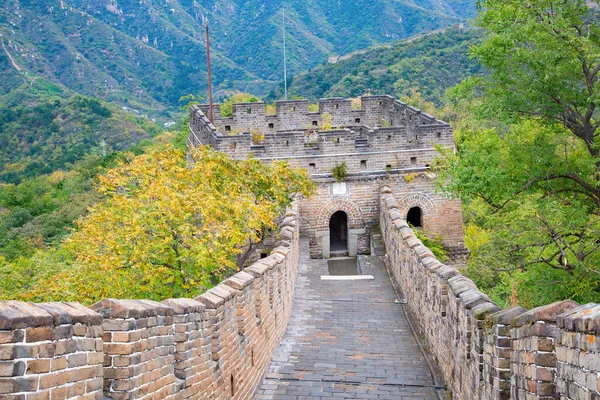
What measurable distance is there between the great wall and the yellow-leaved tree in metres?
1.07

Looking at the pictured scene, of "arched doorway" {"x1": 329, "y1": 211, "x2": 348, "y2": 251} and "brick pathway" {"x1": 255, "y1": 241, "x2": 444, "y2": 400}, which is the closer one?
"brick pathway" {"x1": 255, "y1": 241, "x2": 444, "y2": 400}

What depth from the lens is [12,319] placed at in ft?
11.6

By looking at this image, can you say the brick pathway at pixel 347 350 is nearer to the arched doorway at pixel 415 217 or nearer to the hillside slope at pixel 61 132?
the arched doorway at pixel 415 217

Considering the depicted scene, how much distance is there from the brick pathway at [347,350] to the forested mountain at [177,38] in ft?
219

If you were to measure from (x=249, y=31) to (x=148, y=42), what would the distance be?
1399 centimetres

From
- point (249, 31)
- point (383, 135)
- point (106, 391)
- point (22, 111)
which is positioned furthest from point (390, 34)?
point (106, 391)

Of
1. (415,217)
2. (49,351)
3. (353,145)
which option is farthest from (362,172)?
(49,351)

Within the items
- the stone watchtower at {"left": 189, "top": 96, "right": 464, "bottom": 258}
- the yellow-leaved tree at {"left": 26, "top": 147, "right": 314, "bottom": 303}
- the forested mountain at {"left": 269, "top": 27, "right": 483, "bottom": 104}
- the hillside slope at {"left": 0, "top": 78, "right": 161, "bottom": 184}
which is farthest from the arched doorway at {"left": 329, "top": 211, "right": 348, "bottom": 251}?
the hillside slope at {"left": 0, "top": 78, "right": 161, "bottom": 184}

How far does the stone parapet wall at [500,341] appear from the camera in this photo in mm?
4102

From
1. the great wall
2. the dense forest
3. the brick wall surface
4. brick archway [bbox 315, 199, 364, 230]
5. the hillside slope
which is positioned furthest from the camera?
the hillside slope

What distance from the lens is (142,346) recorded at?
537 cm

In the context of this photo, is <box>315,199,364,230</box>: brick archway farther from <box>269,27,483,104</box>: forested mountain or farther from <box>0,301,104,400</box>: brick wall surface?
<box>269,27,483,104</box>: forested mountain

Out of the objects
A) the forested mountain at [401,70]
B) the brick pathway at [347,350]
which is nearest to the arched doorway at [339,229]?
the brick pathway at [347,350]

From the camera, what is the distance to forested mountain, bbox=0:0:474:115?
85.2 metres
